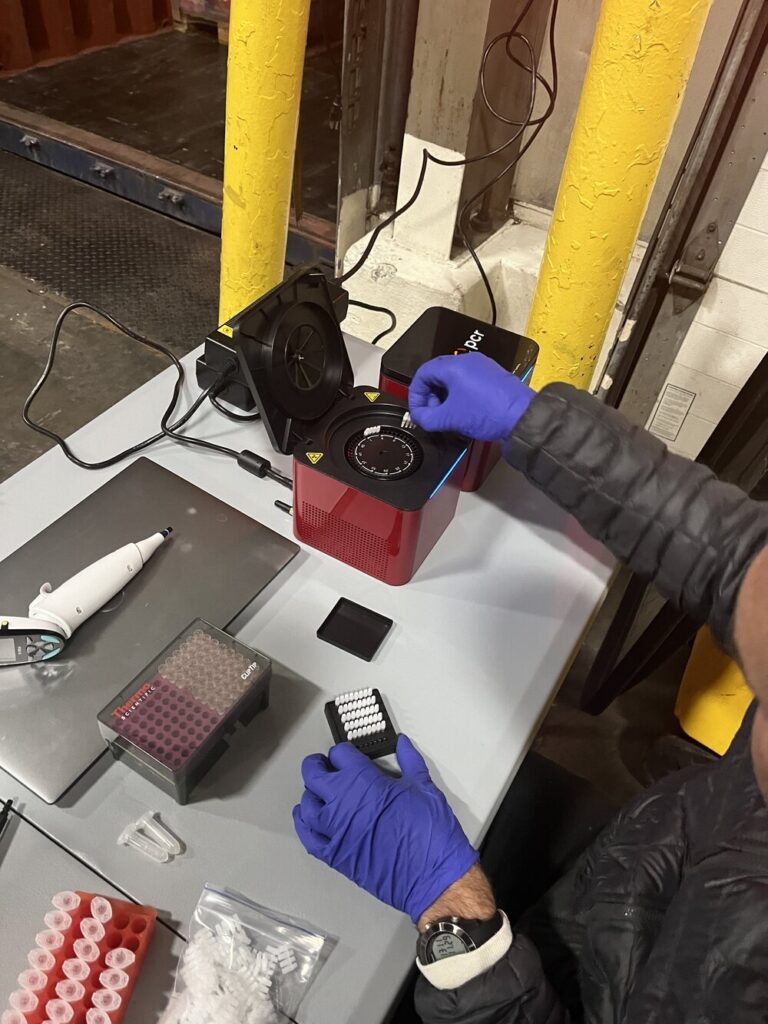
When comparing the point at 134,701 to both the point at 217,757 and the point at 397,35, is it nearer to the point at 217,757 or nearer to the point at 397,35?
the point at 217,757

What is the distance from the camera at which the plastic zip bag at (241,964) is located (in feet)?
1.82

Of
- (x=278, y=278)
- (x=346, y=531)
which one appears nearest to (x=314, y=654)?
(x=346, y=531)

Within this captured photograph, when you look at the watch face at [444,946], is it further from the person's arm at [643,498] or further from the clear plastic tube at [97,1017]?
the person's arm at [643,498]

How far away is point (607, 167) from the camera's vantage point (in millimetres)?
992

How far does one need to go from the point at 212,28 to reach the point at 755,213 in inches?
118

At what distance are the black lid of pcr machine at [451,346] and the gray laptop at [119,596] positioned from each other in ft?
0.83

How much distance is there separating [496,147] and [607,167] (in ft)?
2.72

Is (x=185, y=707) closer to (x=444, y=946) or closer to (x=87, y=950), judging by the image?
(x=87, y=950)

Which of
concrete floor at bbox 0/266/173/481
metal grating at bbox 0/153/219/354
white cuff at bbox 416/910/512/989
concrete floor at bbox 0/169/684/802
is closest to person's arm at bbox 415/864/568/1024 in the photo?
white cuff at bbox 416/910/512/989

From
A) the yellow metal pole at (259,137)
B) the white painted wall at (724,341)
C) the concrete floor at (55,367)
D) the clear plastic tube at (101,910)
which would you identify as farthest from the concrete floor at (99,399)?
the clear plastic tube at (101,910)

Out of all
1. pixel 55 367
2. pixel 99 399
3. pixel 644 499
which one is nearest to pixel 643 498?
pixel 644 499

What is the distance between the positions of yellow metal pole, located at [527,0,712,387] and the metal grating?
1276mm

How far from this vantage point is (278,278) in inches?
47.2

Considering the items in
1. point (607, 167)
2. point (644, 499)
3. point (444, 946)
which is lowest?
point (444, 946)
